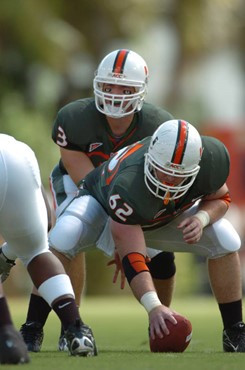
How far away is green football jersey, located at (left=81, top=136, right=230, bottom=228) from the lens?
698cm

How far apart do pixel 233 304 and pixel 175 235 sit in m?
0.57

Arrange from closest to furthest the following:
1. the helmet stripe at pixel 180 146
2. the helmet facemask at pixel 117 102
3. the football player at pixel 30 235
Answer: the football player at pixel 30 235, the helmet stripe at pixel 180 146, the helmet facemask at pixel 117 102

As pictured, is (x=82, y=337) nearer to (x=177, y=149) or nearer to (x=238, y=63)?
(x=177, y=149)

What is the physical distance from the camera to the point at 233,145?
80.1 ft

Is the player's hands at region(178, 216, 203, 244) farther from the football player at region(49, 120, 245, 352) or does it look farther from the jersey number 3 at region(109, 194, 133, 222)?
the jersey number 3 at region(109, 194, 133, 222)

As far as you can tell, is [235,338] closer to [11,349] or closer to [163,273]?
[163,273]

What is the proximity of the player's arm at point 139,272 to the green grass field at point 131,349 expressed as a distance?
0.68ft

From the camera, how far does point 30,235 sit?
6500 millimetres

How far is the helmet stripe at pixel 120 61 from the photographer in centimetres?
823

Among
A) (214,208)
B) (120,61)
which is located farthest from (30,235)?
(120,61)

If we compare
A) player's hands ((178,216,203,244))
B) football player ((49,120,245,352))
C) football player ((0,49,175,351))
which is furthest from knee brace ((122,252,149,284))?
football player ((0,49,175,351))

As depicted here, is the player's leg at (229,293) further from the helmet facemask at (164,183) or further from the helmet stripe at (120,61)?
the helmet stripe at (120,61)

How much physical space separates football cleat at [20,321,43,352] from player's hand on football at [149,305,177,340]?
3.11 ft

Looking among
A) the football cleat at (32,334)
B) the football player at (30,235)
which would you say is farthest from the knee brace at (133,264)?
the football cleat at (32,334)
